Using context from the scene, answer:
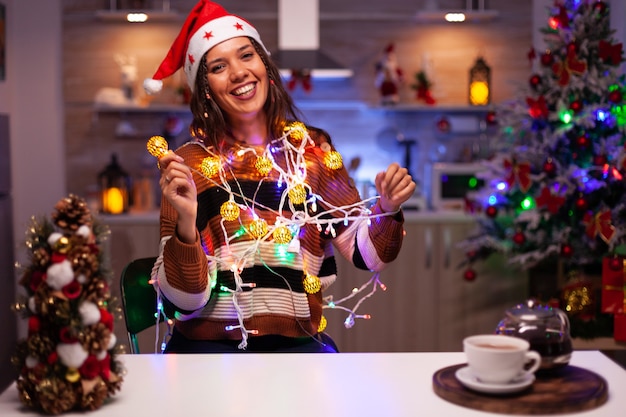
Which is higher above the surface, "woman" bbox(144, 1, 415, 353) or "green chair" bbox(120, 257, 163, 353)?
"woman" bbox(144, 1, 415, 353)

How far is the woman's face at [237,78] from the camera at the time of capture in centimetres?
217

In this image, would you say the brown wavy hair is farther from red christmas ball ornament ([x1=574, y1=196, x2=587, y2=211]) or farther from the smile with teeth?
red christmas ball ornament ([x1=574, y1=196, x2=587, y2=211])

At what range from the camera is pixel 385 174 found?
1871 mm

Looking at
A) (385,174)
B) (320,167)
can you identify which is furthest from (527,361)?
(320,167)

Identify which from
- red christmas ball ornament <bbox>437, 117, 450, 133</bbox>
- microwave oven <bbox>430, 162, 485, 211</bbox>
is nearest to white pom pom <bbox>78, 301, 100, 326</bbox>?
microwave oven <bbox>430, 162, 485, 211</bbox>

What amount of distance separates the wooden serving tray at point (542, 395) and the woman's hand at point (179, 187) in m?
0.65

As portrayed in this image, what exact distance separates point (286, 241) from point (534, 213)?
6.66ft

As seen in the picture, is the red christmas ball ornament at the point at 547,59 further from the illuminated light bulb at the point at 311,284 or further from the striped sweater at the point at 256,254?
the illuminated light bulb at the point at 311,284

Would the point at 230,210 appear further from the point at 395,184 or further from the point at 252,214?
the point at 395,184

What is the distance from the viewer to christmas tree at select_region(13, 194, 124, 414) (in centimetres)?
131

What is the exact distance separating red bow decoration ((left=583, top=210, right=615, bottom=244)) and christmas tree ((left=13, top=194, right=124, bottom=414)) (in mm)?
2633

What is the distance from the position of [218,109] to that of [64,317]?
102 cm

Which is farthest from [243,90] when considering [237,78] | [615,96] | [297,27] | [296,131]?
[297,27]

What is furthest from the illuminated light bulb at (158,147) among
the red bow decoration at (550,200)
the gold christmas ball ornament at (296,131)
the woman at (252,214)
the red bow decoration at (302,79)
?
the red bow decoration at (302,79)
